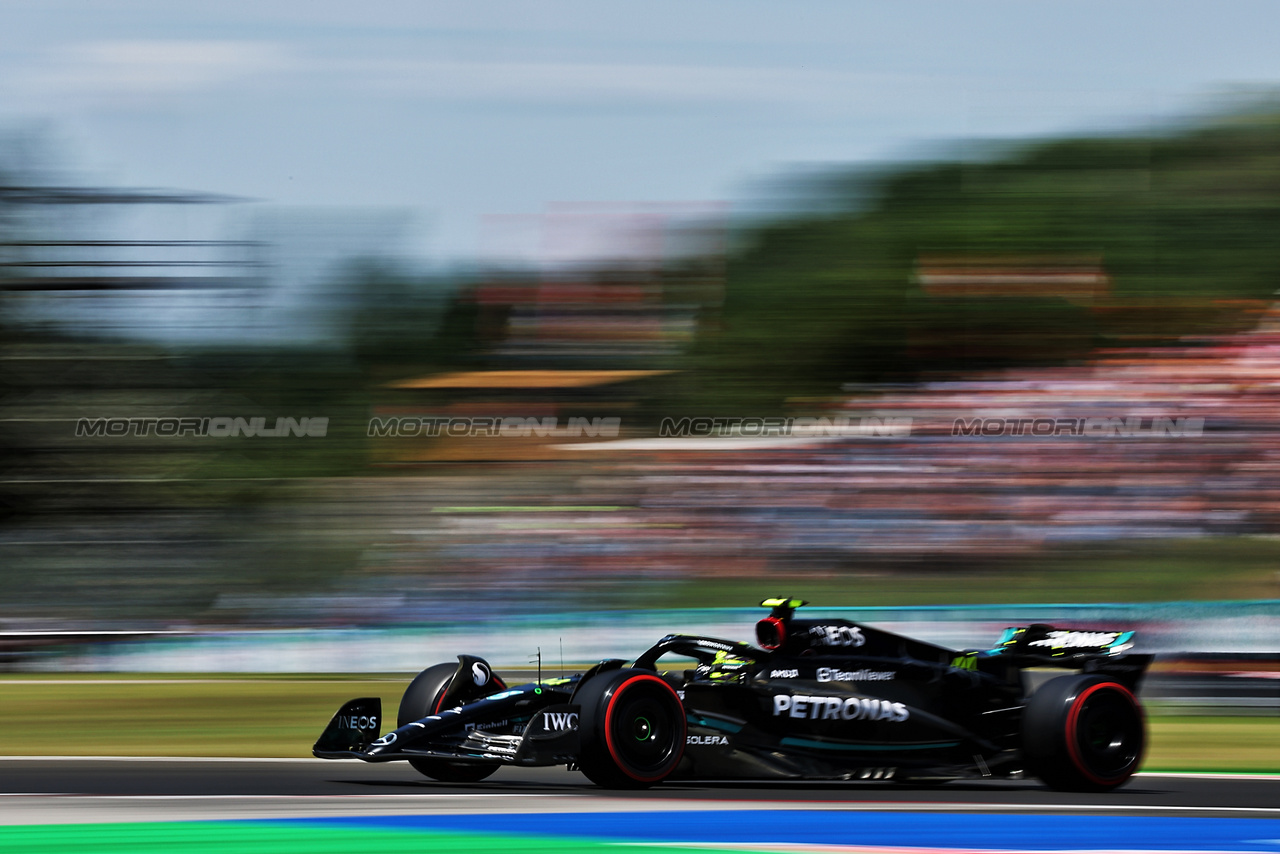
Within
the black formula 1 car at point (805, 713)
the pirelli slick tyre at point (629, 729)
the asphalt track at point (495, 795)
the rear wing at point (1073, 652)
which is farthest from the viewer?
the rear wing at point (1073, 652)

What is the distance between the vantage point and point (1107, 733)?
687 centimetres

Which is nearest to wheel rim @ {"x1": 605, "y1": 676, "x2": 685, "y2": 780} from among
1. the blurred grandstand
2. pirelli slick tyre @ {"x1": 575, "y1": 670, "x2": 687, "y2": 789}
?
pirelli slick tyre @ {"x1": 575, "y1": 670, "x2": 687, "y2": 789}

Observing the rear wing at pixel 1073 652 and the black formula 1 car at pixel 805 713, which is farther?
the rear wing at pixel 1073 652

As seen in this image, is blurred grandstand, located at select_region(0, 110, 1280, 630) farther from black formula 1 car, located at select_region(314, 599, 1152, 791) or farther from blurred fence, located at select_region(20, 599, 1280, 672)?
black formula 1 car, located at select_region(314, 599, 1152, 791)

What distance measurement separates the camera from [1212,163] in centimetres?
3216

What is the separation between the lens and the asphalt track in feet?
19.2

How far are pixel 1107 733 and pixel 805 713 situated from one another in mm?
1388

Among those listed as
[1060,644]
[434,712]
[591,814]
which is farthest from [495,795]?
[1060,644]

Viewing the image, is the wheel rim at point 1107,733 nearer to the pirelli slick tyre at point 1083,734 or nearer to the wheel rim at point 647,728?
the pirelli slick tyre at point 1083,734

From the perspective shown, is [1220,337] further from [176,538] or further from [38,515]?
[38,515]

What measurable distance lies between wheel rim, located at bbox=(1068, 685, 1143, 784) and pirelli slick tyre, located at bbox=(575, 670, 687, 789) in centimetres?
179

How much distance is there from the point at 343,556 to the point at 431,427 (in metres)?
4.45

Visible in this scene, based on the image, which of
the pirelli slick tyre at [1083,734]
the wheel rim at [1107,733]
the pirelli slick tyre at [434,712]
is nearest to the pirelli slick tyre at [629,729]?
the pirelli slick tyre at [434,712]

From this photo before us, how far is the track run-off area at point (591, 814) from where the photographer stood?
5.12 m
